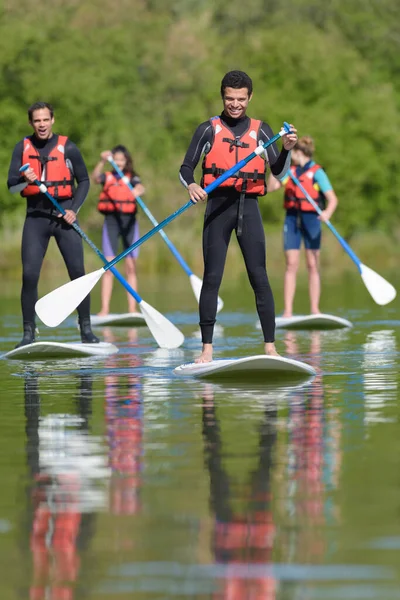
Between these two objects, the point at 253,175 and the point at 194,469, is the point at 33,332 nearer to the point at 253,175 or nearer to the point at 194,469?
the point at 253,175

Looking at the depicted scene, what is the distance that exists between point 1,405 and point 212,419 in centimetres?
146

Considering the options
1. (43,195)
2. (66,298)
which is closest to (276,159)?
(66,298)

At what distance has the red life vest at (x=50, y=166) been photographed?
12.8 meters

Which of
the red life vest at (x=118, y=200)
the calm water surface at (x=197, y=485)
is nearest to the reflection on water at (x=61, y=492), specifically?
the calm water surface at (x=197, y=485)

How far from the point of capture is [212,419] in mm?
8641

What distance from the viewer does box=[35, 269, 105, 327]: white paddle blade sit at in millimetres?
11773

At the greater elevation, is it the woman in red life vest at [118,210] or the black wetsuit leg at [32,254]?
the woman in red life vest at [118,210]

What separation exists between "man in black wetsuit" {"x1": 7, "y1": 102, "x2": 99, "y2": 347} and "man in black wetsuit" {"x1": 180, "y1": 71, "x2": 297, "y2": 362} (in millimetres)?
2090

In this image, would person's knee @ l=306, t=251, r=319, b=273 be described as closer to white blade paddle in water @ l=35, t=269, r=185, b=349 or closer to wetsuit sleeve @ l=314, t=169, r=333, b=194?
wetsuit sleeve @ l=314, t=169, r=333, b=194

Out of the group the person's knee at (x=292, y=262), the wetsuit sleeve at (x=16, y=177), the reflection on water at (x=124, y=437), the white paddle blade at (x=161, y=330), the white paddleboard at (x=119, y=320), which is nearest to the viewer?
the reflection on water at (x=124, y=437)

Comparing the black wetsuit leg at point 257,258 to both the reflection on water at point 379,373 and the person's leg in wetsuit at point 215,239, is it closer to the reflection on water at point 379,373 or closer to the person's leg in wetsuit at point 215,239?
the person's leg in wetsuit at point 215,239

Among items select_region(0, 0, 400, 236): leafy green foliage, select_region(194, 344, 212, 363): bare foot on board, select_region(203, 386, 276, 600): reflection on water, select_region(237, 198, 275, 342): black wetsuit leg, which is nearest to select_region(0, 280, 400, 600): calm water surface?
select_region(203, 386, 276, 600): reflection on water

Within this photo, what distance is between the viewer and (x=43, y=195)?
42.2ft

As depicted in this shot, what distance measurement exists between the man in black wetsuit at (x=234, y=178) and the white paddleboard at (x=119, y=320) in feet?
22.1
